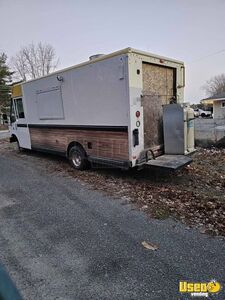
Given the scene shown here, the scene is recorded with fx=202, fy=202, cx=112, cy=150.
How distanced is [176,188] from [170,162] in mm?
606

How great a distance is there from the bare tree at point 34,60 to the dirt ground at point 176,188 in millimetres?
35179

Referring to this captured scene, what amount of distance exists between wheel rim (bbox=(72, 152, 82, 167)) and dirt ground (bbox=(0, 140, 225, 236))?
0.81ft

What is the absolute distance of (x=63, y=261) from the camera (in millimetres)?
2451

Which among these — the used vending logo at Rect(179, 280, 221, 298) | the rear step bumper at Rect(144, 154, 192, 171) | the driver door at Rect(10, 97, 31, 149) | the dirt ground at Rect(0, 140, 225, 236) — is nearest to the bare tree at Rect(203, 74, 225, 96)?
the dirt ground at Rect(0, 140, 225, 236)

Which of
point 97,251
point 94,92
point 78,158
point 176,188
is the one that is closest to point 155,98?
point 94,92

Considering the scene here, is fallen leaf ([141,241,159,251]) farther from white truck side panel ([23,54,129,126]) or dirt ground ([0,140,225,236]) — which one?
white truck side panel ([23,54,129,126])

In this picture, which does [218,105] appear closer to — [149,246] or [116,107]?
[116,107]

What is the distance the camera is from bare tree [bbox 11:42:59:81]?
120ft

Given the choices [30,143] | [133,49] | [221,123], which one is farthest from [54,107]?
[221,123]

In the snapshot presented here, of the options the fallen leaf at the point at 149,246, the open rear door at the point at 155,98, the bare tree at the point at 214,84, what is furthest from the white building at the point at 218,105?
the bare tree at the point at 214,84

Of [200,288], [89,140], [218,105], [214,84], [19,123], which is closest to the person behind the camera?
[200,288]

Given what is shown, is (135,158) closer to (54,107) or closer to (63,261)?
(63,261)

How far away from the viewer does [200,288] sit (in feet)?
6.61

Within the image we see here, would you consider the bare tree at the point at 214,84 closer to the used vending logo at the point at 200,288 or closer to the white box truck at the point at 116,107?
the white box truck at the point at 116,107
